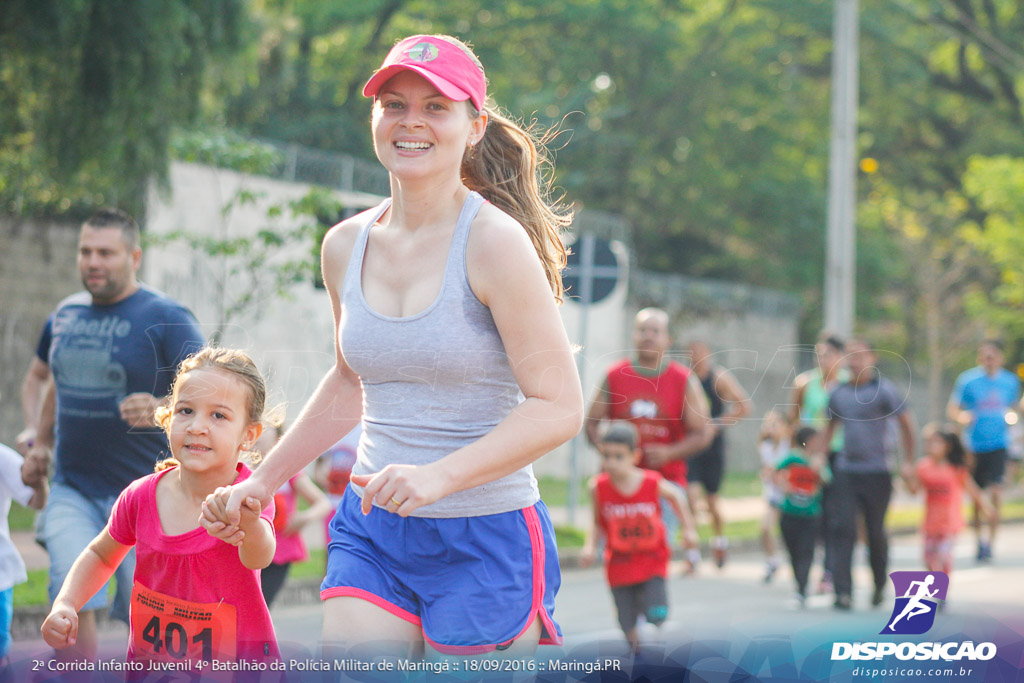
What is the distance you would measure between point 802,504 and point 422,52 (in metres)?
7.62

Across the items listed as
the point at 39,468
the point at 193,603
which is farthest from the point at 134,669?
the point at 39,468

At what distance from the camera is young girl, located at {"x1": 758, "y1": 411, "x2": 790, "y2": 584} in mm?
11297

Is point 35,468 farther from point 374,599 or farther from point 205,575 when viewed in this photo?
point 374,599

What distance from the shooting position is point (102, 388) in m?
4.94

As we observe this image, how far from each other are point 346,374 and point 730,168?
28522mm

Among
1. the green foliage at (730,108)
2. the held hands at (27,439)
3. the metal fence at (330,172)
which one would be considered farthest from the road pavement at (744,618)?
the green foliage at (730,108)

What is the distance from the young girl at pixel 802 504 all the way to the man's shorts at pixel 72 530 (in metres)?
5.90

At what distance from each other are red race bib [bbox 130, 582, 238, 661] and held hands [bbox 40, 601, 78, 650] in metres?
0.15

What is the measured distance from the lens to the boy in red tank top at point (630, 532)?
22.4 feet

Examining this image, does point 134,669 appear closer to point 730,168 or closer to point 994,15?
point 730,168

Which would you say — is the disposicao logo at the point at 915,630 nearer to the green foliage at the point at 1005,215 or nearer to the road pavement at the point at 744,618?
the road pavement at the point at 744,618

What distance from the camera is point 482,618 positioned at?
9.05 ft

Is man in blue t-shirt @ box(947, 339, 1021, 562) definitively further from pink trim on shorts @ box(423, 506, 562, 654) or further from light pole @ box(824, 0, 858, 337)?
pink trim on shorts @ box(423, 506, 562, 654)

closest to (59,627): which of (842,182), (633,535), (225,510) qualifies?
(225,510)
